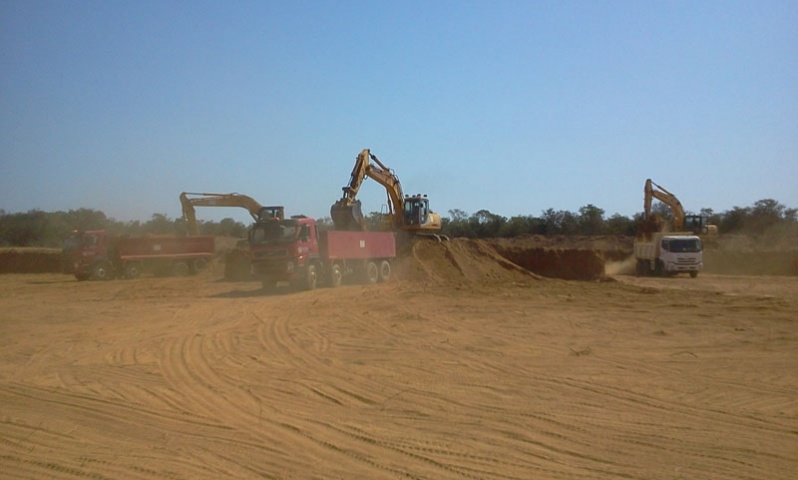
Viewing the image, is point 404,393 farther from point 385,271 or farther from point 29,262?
point 29,262

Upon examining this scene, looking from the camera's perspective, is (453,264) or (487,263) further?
(487,263)

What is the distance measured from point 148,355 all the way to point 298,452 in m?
6.58

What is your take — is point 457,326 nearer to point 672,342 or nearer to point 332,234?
point 672,342

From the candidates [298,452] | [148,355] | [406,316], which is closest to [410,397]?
[298,452]

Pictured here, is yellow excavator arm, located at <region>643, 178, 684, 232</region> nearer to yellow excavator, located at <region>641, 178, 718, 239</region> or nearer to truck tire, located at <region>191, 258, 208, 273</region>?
yellow excavator, located at <region>641, 178, 718, 239</region>

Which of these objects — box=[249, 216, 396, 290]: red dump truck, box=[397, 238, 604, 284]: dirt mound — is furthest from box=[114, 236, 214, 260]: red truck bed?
box=[397, 238, 604, 284]: dirt mound

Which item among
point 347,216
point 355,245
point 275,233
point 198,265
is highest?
point 347,216

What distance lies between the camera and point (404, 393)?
8.77 metres

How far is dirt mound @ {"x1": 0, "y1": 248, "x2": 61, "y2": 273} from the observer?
44969 mm

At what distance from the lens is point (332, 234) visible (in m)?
25.7

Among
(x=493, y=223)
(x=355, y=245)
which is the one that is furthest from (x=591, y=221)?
(x=355, y=245)

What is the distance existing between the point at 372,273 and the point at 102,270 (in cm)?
1579

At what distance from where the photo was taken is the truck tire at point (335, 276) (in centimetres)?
2625

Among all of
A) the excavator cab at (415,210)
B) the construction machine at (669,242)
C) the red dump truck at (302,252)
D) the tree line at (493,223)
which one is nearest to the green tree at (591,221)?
the tree line at (493,223)
